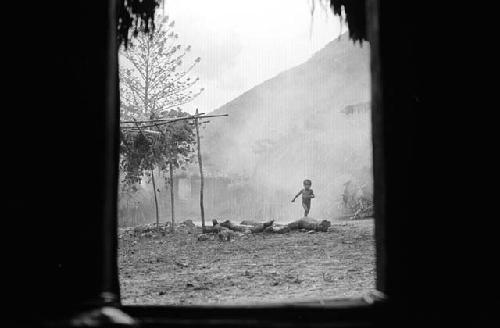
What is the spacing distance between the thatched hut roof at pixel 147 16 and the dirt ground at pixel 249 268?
85.4 inches

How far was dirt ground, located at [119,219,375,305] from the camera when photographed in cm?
526

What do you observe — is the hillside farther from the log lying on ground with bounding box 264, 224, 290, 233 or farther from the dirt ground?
the dirt ground

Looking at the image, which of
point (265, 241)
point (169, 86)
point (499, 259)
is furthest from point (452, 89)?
point (169, 86)

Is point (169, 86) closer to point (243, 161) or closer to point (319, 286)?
point (243, 161)

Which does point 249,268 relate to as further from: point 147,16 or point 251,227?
point 251,227

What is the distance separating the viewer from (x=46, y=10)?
192 cm

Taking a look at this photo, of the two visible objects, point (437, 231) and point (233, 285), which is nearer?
point (437, 231)

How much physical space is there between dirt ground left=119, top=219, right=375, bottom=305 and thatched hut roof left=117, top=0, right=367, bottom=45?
2.17 m

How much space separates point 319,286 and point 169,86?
46.0ft

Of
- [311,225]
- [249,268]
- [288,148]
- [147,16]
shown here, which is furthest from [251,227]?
[288,148]

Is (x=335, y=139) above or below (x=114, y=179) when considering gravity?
above

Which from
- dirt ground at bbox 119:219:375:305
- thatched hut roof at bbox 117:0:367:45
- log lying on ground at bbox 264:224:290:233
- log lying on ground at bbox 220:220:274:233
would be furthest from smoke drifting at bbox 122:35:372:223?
thatched hut roof at bbox 117:0:367:45

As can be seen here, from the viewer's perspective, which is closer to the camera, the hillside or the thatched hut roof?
the thatched hut roof

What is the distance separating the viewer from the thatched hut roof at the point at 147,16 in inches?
132
